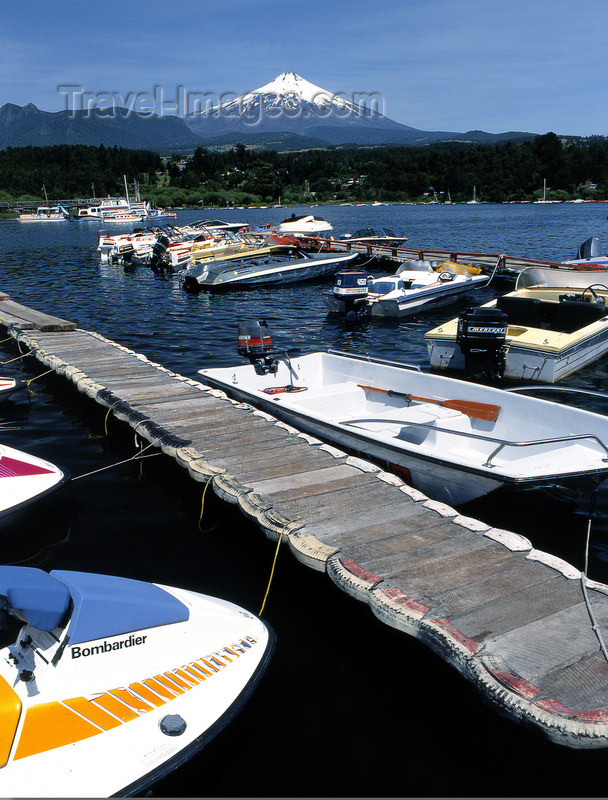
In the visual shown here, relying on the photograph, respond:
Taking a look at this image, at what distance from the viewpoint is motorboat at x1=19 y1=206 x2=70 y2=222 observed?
108625 mm

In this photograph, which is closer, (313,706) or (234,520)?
(313,706)

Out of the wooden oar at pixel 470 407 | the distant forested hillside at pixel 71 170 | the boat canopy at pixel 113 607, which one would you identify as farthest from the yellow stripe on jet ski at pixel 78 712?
the distant forested hillside at pixel 71 170

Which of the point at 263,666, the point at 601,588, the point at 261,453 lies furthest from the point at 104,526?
the point at 601,588

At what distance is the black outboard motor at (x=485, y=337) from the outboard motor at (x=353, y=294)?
7611mm

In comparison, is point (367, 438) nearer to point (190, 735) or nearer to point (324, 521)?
point (324, 521)

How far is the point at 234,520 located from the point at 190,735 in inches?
139

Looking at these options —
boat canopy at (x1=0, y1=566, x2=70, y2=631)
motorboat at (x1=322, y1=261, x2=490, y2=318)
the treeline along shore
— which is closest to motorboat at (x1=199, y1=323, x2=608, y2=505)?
boat canopy at (x1=0, y1=566, x2=70, y2=631)

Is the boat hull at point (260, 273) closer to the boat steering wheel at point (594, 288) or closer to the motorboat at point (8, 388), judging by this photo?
the boat steering wheel at point (594, 288)

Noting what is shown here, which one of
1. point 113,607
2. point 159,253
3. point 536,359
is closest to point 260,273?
point 159,253

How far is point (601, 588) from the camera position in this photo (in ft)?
15.3

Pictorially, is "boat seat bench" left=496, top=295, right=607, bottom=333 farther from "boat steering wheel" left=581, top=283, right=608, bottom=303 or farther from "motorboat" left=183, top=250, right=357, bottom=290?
"motorboat" left=183, top=250, right=357, bottom=290

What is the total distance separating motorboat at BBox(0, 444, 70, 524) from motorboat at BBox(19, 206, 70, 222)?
114 meters

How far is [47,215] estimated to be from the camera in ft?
365

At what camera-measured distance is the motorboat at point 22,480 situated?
650 cm
